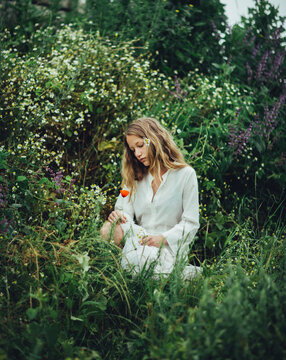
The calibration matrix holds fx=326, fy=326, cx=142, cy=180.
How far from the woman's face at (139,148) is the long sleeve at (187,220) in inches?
15.2

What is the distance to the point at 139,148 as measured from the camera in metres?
2.70

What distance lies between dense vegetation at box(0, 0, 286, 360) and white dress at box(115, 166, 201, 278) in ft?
0.55

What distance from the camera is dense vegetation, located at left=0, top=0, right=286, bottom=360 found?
1.65 meters

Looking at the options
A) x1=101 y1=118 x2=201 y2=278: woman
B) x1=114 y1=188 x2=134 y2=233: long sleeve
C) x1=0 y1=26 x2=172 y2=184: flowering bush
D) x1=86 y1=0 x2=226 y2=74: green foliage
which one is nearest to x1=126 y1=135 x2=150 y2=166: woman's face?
x1=101 y1=118 x2=201 y2=278: woman

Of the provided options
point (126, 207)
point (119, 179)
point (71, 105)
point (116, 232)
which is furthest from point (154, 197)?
point (71, 105)

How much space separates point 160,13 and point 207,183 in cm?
256

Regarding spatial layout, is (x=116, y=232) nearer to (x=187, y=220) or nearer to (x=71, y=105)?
(x=187, y=220)

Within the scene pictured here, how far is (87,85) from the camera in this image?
11.3 feet

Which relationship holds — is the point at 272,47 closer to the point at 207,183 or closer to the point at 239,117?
the point at 239,117

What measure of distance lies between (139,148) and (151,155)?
0.12m

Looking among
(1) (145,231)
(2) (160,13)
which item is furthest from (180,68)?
(1) (145,231)

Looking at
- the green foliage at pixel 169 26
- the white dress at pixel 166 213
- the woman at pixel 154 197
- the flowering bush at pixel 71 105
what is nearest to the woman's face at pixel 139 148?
the woman at pixel 154 197

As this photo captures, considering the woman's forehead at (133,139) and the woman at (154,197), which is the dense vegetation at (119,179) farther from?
the woman's forehead at (133,139)

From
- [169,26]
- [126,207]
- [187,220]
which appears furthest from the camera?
[169,26]
